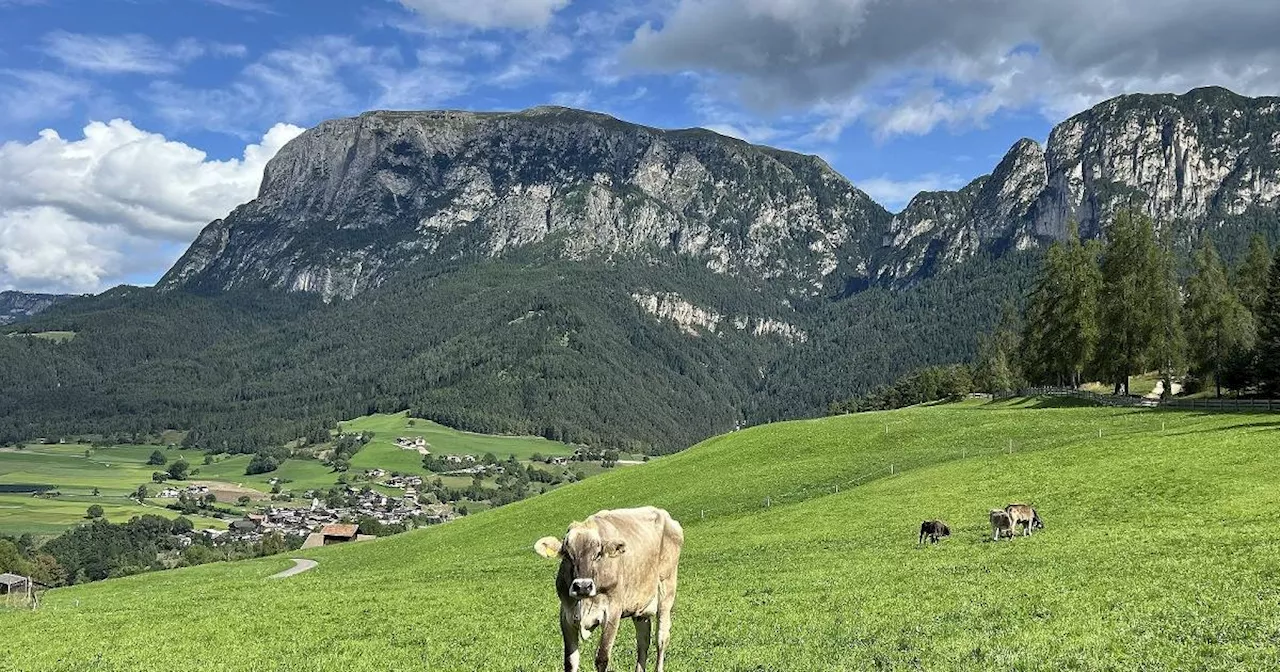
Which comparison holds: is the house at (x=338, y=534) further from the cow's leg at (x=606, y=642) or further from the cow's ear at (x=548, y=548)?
the cow's leg at (x=606, y=642)

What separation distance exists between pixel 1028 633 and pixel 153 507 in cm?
20961

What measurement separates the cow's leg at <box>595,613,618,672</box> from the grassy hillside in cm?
567

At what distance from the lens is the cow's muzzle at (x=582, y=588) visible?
940cm

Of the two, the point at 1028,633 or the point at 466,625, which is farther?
the point at 466,625

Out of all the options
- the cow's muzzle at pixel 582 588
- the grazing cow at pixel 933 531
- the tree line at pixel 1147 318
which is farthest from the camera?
the tree line at pixel 1147 318

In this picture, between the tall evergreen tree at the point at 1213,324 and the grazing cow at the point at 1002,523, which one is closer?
the grazing cow at the point at 1002,523

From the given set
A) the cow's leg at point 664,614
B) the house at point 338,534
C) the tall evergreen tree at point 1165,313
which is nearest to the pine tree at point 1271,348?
the tall evergreen tree at point 1165,313

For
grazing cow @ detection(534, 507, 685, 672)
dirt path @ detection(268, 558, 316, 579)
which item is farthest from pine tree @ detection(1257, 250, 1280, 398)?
dirt path @ detection(268, 558, 316, 579)

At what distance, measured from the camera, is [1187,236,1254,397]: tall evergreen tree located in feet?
250

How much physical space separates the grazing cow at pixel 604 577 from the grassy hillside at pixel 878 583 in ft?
15.6

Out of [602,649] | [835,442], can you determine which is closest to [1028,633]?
[602,649]

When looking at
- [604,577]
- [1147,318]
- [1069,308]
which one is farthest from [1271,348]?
[604,577]

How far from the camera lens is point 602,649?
959cm

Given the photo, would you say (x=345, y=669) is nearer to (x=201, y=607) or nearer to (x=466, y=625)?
(x=466, y=625)
